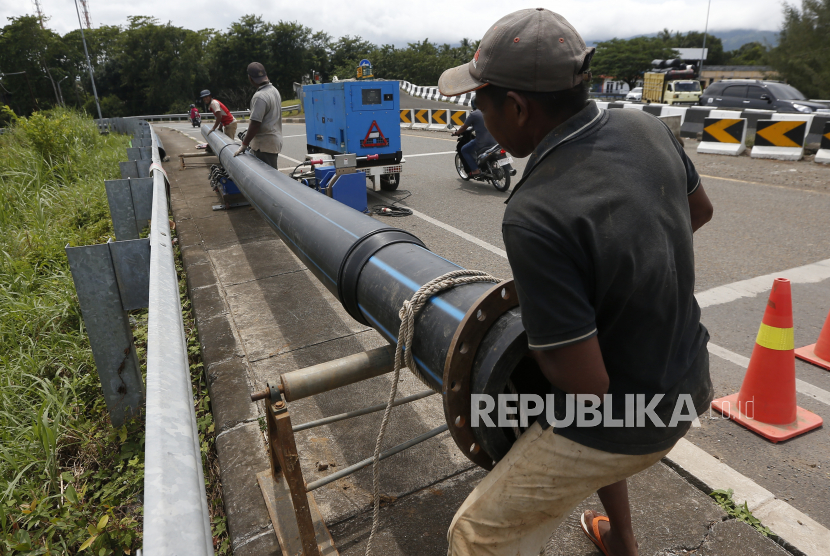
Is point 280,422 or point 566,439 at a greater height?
point 566,439

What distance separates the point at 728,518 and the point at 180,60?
232 feet

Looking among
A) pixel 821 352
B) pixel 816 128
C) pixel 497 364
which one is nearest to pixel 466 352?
pixel 497 364

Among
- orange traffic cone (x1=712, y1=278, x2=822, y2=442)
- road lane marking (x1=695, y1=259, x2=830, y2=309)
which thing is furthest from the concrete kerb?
road lane marking (x1=695, y1=259, x2=830, y2=309)

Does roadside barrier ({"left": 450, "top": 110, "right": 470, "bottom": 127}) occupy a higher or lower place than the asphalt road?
higher

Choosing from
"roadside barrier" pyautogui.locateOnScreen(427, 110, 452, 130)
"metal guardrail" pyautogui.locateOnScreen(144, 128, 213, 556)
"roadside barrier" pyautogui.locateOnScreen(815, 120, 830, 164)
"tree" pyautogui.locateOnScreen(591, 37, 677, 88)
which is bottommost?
"roadside barrier" pyautogui.locateOnScreen(815, 120, 830, 164)

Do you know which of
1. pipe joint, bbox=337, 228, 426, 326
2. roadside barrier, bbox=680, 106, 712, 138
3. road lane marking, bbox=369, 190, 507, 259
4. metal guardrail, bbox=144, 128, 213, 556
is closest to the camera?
metal guardrail, bbox=144, 128, 213, 556

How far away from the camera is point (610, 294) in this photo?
4.20 ft

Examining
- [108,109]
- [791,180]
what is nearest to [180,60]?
[108,109]

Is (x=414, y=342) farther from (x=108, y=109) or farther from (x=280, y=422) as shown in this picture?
(x=108, y=109)

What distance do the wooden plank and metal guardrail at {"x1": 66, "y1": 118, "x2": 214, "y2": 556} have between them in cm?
93

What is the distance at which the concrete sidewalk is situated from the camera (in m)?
2.21

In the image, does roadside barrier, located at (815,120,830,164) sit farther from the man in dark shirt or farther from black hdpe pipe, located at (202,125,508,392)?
the man in dark shirt

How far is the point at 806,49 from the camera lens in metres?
28.9

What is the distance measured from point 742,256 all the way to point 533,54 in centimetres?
518
